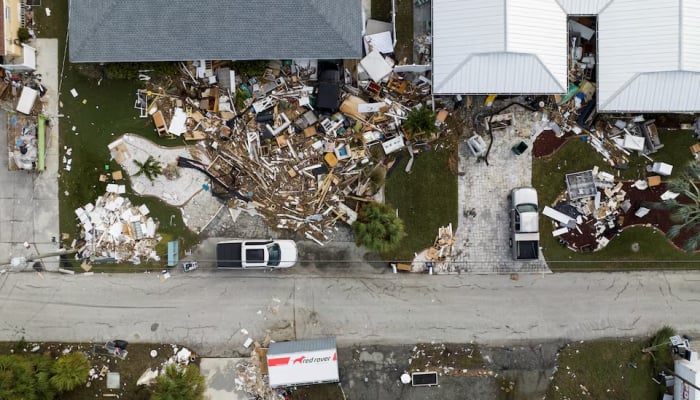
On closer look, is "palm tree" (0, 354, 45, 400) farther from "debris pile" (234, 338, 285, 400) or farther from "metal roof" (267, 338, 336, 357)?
"metal roof" (267, 338, 336, 357)

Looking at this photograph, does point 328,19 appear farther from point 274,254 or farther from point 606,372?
point 606,372

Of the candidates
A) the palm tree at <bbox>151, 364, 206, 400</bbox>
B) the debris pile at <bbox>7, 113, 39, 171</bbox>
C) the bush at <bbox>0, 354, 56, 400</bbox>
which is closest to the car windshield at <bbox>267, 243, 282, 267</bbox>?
the palm tree at <bbox>151, 364, 206, 400</bbox>

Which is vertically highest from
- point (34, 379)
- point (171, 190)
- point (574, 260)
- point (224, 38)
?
point (224, 38)

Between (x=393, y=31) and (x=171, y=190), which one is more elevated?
(x=393, y=31)

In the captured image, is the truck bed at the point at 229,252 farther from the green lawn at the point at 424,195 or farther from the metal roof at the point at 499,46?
the metal roof at the point at 499,46

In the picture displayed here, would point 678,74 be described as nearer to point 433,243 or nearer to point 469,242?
point 469,242

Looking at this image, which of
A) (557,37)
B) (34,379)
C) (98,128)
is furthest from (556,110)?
(34,379)
